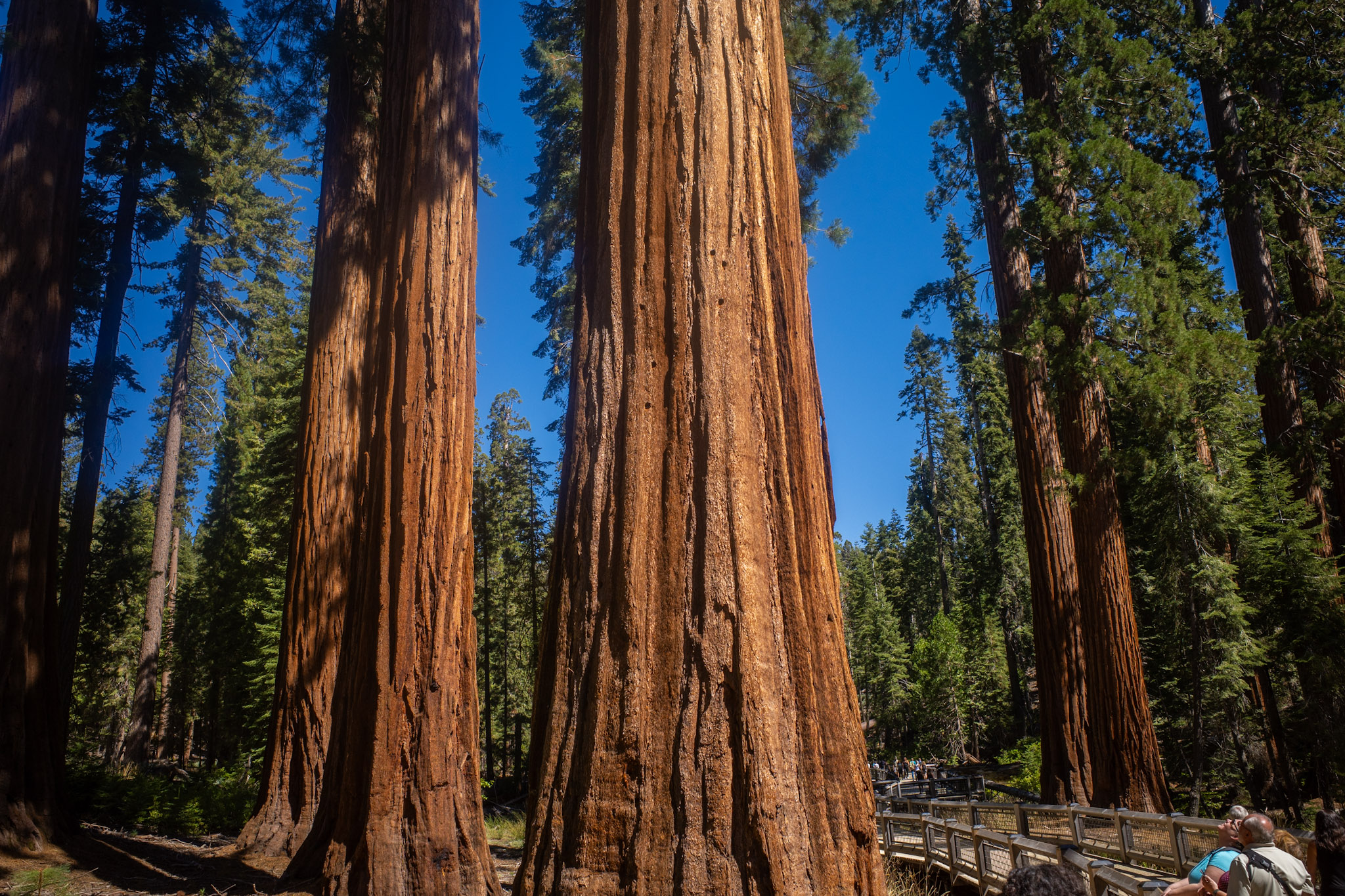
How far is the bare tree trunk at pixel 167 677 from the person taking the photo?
36.5 meters

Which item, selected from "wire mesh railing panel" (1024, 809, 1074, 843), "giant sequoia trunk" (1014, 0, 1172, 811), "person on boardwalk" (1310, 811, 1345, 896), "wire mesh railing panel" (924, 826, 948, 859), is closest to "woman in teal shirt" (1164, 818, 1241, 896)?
"person on boardwalk" (1310, 811, 1345, 896)

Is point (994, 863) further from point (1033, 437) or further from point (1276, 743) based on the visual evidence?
point (1276, 743)

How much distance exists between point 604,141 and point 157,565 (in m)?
26.3

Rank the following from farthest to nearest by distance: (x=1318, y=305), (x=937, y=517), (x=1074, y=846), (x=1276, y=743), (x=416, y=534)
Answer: (x=937, y=517)
(x=1276, y=743)
(x=1318, y=305)
(x=1074, y=846)
(x=416, y=534)

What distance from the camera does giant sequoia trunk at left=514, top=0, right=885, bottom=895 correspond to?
2.21 m

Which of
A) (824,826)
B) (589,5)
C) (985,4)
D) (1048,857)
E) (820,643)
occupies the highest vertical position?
(985,4)

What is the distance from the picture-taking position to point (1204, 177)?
1623 centimetres

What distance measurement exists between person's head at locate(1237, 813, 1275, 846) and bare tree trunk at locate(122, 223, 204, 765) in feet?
75.1

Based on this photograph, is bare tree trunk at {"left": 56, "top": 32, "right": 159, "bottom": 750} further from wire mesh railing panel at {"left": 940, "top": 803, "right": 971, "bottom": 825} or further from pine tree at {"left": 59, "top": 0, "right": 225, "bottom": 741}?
wire mesh railing panel at {"left": 940, "top": 803, "right": 971, "bottom": 825}

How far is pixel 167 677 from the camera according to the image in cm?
4484

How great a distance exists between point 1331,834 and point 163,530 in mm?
28971

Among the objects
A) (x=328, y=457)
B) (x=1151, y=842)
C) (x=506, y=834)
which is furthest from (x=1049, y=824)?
(x=328, y=457)

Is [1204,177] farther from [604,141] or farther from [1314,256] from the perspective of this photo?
[604,141]

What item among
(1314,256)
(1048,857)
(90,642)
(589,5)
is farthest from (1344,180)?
(90,642)
